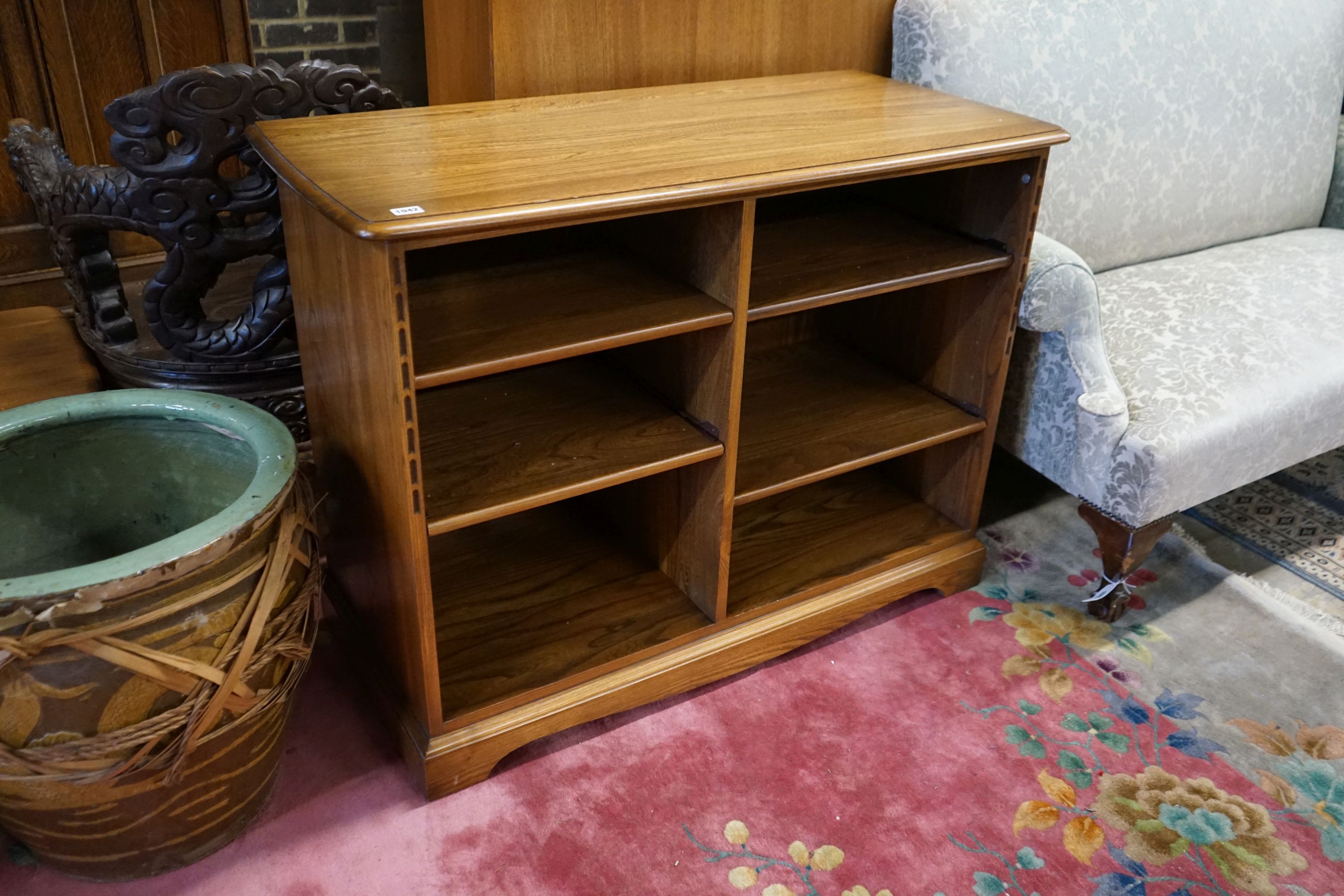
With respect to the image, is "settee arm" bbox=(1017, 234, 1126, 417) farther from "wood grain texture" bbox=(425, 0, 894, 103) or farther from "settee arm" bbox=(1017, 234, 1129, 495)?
"wood grain texture" bbox=(425, 0, 894, 103)

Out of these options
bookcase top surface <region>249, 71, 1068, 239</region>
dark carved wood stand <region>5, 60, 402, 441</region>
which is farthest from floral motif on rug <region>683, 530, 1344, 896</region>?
dark carved wood stand <region>5, 60, 402, 441</region>

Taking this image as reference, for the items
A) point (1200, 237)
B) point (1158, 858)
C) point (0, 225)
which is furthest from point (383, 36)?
point (1158, 858)

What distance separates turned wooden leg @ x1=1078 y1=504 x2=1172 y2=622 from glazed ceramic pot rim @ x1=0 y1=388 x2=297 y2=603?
1.21 meters

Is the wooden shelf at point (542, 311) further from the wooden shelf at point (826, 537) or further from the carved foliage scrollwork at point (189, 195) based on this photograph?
the wooden shelf at point (826, 537)

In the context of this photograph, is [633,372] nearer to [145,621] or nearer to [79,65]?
[145,621]

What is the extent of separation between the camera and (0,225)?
8.20ft

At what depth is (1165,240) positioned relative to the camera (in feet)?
6.91

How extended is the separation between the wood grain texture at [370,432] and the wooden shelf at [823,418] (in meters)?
0.46

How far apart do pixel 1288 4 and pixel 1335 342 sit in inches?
31.6

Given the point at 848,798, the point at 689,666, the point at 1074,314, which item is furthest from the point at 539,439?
the point at 1074,314

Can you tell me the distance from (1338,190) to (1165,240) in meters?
Answer: 0.53

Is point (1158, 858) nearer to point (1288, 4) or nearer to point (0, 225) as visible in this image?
point (1288, 4)

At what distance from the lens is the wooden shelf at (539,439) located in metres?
1.27

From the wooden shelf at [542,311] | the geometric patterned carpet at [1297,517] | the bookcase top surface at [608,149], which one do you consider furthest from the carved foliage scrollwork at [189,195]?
the geometric patterned carpet at [1297,517]
